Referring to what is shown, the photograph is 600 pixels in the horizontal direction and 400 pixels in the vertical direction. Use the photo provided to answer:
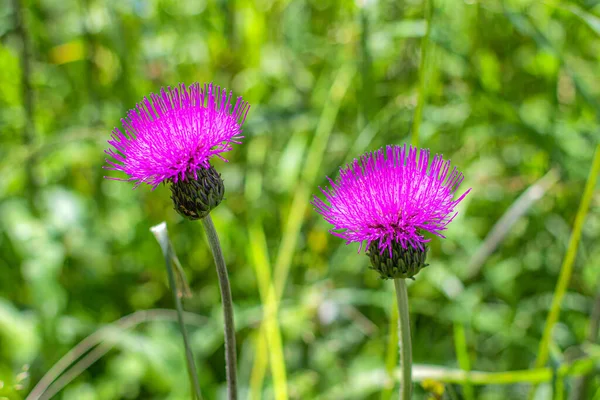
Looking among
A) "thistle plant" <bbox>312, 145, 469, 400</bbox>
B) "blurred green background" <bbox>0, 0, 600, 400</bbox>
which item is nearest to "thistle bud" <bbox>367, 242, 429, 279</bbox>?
"thistle plant" <bbox>312, 145, 469, 400</bbox>

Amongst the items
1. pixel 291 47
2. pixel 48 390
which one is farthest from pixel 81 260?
pixel 291 47

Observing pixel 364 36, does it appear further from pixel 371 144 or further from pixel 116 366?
pixel 116 366

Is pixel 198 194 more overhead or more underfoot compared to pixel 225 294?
more overhead

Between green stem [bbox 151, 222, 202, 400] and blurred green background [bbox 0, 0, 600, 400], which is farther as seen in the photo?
blurred green background [bbox 0, 0, 600, 400]

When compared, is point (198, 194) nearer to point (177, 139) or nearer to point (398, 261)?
point (177, 139)

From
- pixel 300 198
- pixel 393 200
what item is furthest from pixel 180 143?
pixel 300 198

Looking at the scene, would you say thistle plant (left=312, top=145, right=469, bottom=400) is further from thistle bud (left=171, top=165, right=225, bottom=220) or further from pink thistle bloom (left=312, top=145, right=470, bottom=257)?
thistle bud (left=171, top=165, right=225, bottom=220)
